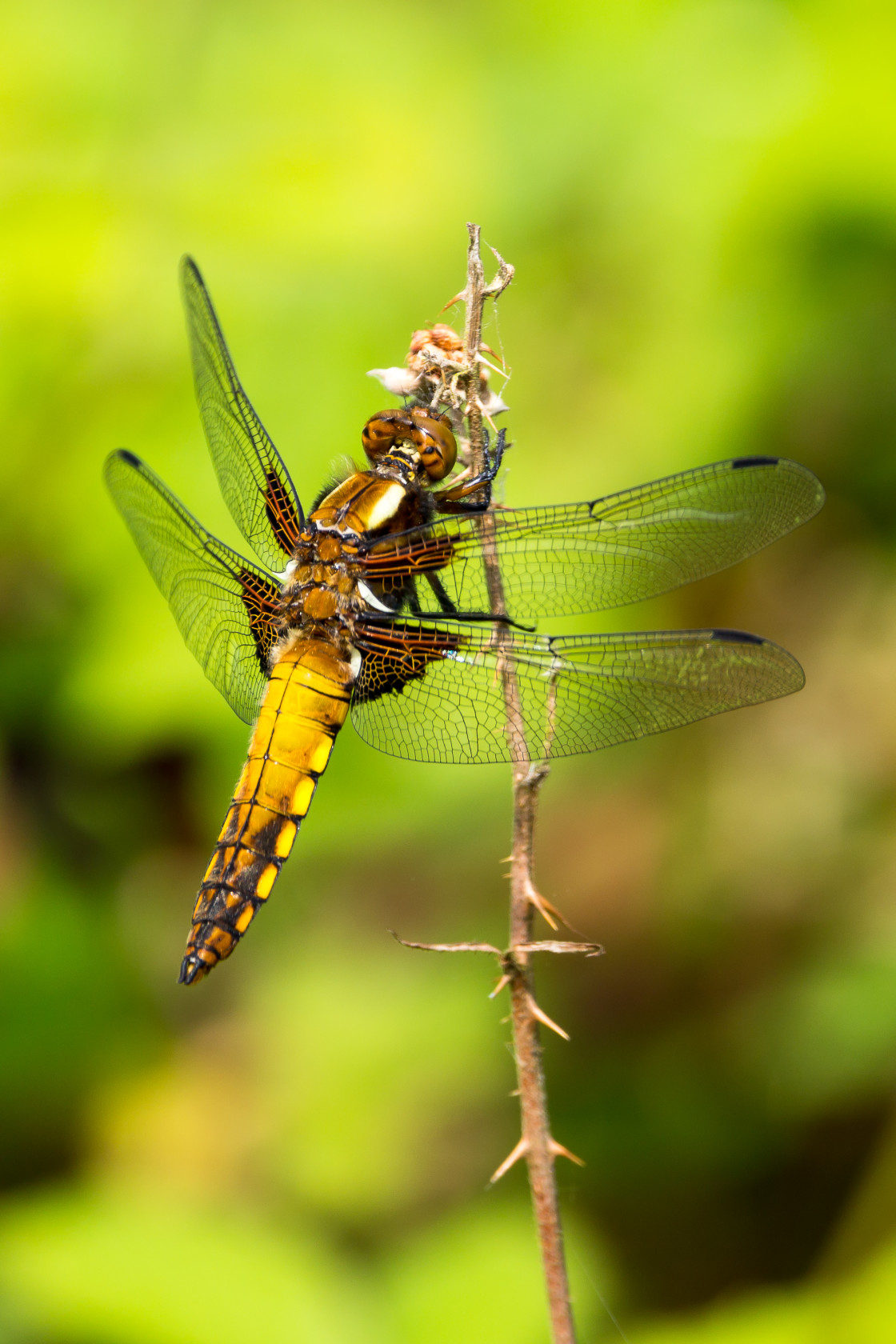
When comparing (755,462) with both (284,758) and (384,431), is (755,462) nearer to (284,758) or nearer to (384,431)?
(384,431)

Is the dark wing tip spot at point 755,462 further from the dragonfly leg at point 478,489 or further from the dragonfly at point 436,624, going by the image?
the dragonfly leg at point 478,489

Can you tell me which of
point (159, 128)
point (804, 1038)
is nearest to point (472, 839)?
point (804, 1038)

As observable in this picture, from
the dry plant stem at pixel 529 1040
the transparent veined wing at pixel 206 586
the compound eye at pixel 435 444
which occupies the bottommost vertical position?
the dry plant stem at pixel 529 1040

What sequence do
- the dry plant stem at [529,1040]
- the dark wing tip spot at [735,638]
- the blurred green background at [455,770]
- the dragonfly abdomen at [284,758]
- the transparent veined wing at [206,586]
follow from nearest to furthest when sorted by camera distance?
the dry plant stem at [529,1040]
the dark wing tip spot at [735,638]
the dragonfly abdomen at [284,758]
the transparent veined wing at [206,586]
the blurred green background at [455,770]

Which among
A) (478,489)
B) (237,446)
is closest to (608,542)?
(478,489)

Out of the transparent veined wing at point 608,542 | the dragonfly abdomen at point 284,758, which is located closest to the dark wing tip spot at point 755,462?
the transparent veined wing at point 608,542

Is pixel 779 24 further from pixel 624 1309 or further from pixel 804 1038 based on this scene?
pixel 624 1309
